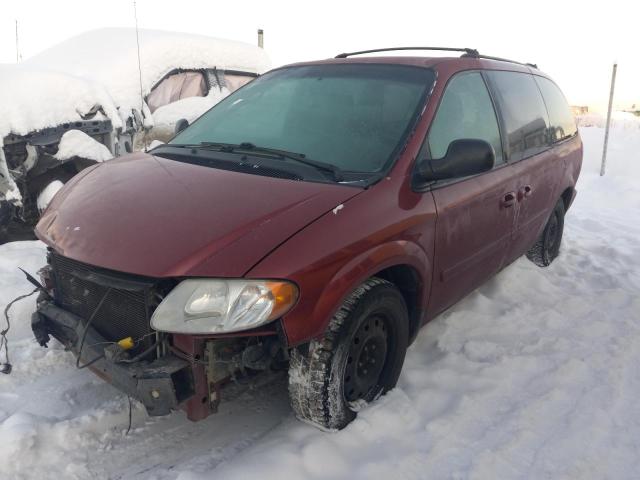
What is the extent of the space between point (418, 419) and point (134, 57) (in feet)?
17.4

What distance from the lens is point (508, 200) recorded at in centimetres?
348

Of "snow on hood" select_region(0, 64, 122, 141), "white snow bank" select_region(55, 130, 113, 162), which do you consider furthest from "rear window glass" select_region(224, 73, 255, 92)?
"white snow bank" select_region(55, 130, 113, 162)

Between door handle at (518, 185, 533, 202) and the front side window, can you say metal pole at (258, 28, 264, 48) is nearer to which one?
the front side window

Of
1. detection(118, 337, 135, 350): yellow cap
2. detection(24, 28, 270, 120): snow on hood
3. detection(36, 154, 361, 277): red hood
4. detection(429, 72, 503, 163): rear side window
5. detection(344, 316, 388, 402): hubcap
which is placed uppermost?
detection(24, 28, 270, 120): snow on hood

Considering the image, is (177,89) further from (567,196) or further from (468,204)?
(468,204)

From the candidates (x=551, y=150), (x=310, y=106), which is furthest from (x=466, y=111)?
(x=551, y=150)

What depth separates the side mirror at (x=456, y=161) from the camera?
269cm

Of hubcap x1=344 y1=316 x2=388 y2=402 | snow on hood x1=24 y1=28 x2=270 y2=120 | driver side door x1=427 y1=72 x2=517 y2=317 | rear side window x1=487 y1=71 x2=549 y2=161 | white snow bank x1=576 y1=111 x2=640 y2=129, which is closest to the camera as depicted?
hubcap x1=344 y1=316 x2=388 y2=402

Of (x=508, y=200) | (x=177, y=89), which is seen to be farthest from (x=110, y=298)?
(x=177, y=89)

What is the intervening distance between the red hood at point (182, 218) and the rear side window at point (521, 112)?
170 centimetres

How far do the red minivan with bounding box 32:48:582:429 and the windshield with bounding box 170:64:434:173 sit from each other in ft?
0.04

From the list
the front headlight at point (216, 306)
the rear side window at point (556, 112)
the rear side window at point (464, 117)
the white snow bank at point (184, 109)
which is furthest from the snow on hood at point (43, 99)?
the rear side window at point (556, 112)

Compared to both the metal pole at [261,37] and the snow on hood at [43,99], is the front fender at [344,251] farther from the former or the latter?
the metal pole at [261,37]

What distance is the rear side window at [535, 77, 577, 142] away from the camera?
14.5 feet
